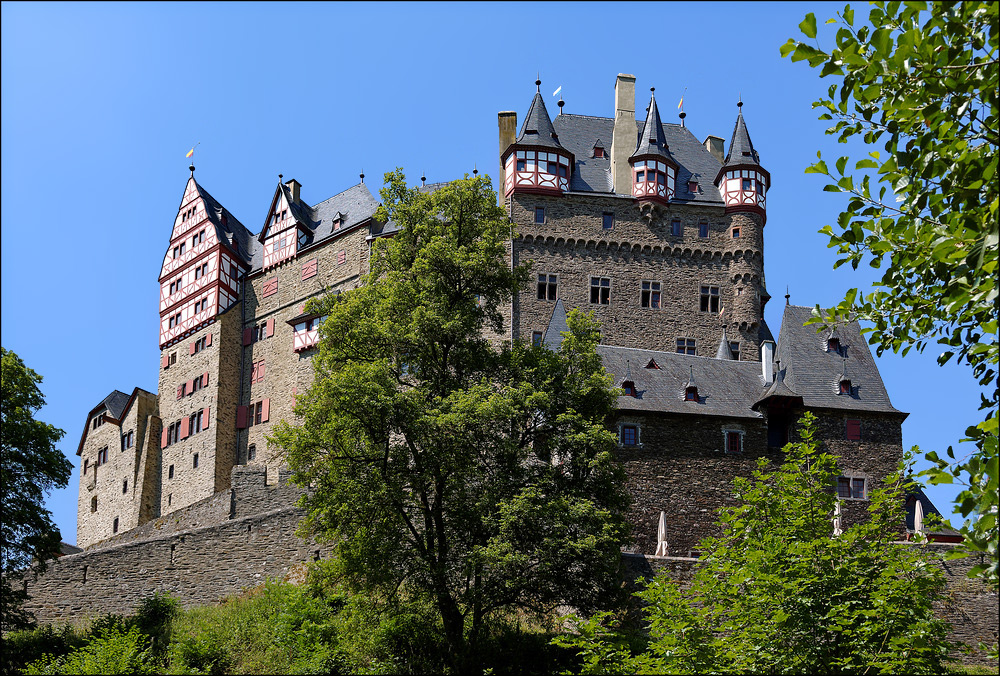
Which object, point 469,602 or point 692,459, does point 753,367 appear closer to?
point 692,459

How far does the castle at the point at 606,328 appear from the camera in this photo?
3488 centimetres

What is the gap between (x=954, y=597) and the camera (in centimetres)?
2877

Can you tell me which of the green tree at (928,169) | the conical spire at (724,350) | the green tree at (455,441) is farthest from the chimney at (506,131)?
the green tree at (928,169)

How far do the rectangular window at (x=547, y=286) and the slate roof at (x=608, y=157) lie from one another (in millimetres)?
4456

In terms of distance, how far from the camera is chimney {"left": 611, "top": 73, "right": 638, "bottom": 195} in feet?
157

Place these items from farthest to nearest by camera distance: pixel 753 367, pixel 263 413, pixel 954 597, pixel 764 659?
1. pixel 263 413
2. pixel 753 367
3. pixel 954 597
4. pixel 764 659

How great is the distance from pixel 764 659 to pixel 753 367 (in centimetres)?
2078

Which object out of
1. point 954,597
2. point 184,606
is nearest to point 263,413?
point 184,606

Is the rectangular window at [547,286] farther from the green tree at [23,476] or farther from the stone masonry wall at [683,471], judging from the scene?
the green tree at [23,476]

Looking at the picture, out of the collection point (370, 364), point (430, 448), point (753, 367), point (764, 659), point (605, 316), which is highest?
point (605, 316)

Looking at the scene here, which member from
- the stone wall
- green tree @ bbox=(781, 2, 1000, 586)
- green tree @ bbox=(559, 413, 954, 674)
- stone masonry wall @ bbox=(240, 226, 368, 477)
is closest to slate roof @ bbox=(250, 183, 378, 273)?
stone masonry wall @ bbox=(240, 226, 368, 477)

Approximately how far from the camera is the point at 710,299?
4588 centimetres

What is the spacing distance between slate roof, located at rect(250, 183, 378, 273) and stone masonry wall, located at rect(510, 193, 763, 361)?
27.4 ft

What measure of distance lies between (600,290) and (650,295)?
2.02 metres
